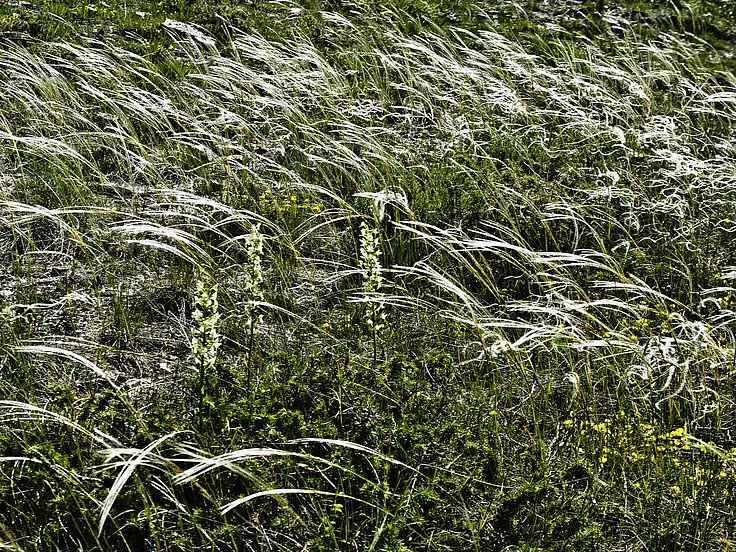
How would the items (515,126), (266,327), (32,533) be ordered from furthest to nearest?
(515,126) → (266,327) → (32,533)

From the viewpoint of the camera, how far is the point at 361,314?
3836mm

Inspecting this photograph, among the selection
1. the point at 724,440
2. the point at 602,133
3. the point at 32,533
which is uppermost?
the point at 602,133

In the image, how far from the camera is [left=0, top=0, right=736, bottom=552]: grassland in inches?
109

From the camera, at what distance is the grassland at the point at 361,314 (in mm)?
2773

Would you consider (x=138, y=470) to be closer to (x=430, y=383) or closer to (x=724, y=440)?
(x=430, y=383)

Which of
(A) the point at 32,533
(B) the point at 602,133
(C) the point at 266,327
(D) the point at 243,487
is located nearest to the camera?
(A) the point at 32,533

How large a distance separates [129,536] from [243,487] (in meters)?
0.41

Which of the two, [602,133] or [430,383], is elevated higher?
[602,133]

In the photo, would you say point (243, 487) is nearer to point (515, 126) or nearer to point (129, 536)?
point (129, 536)

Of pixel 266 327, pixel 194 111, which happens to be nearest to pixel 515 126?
pixel 194 111

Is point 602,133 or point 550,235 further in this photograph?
point 602,133

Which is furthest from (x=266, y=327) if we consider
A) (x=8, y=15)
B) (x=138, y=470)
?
(x=8, y=15)

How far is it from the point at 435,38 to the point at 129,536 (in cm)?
498

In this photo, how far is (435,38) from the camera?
6668 millimetres
